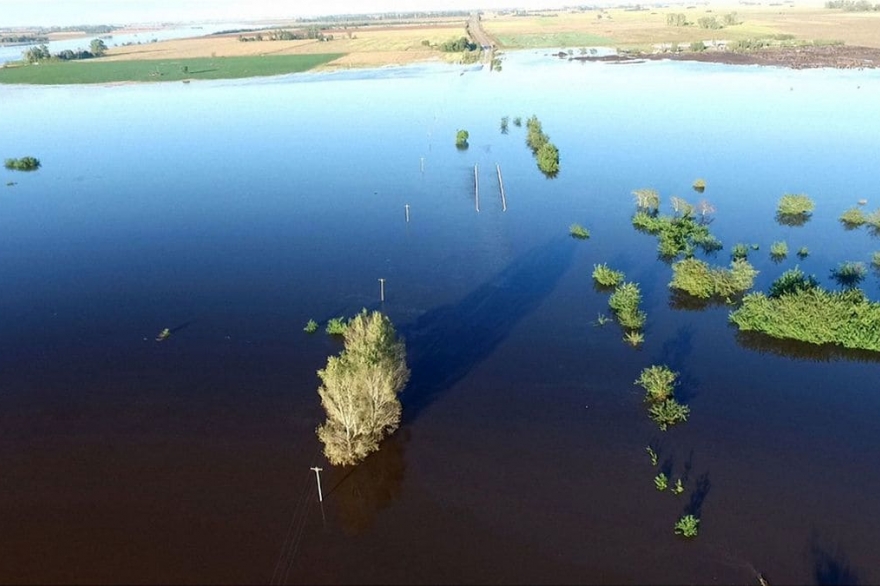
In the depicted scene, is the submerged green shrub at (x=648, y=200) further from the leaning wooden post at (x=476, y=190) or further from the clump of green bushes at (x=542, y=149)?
the leaning wooden post at (x=476, y=190)

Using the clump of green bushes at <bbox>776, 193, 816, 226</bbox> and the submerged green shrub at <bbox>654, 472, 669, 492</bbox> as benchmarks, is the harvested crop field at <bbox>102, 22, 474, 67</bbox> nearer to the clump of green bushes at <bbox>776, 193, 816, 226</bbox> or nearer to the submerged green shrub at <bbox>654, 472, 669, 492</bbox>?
the clump of green bushes at <bbox>776, 193, 816, 226</bbox>

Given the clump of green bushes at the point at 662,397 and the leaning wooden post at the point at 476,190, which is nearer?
the clump of green bushes at the point at 662,397

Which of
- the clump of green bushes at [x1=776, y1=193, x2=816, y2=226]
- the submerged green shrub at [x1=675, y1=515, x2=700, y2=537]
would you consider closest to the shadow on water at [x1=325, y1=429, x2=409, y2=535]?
the submerged green shrub at [x1=675, y1=515, x2=700, y2=537]

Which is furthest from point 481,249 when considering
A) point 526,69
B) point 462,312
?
point 526,69

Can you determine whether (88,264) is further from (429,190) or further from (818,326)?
(818,326)

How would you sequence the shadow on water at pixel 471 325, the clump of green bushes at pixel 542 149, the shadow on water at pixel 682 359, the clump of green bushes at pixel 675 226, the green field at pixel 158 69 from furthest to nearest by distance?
1. the green field at pixel 158 69
2. the clump of green bushes at pixel 542 149
3. the clump of green bushes at pixel 675 226
4. the shadow on water at pixel 471 325
5. the shadow on water at pixel 682 359

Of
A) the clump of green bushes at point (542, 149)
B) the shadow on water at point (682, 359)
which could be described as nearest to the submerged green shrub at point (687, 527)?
the shadow on water at point (682, 359)
